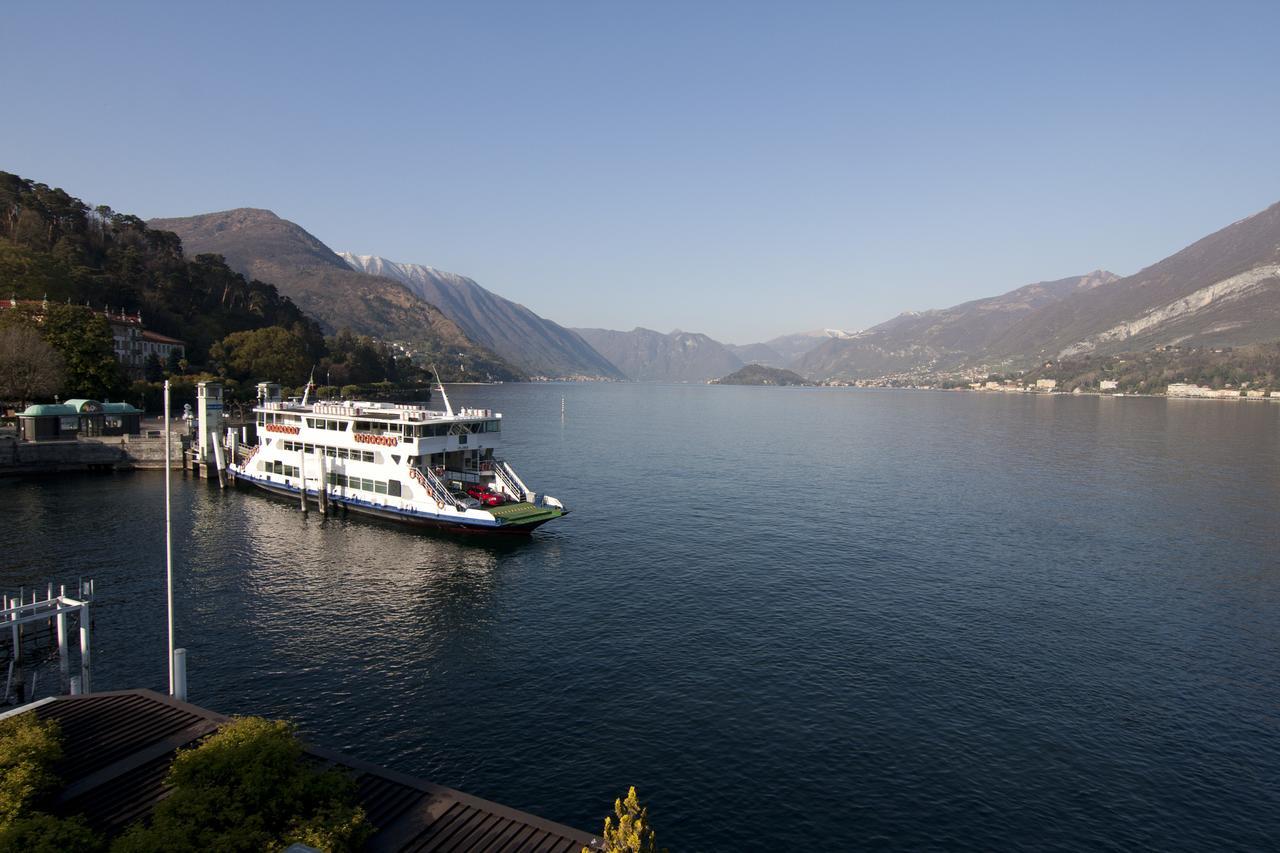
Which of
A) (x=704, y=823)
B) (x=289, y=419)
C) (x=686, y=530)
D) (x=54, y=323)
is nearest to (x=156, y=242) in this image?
(x=54, y=323)

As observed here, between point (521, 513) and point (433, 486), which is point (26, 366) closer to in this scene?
point (433, 486)

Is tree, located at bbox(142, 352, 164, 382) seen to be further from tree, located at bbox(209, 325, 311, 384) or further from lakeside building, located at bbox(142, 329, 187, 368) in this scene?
tree, located at bbox(209, 325, 311, 384)

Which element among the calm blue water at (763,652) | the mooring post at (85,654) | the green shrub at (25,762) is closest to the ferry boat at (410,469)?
the calm blue water at (763,652)

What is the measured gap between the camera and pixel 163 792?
18.7 m

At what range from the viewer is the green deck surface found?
5878 cm

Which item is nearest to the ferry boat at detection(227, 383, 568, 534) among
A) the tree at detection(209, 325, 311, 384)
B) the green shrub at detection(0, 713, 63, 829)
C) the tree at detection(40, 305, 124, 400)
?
the green shrub at detection(0, 713, 63, 829)

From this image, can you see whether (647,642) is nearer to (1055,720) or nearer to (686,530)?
(1055,720)

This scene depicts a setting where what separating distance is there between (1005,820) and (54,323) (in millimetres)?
133547

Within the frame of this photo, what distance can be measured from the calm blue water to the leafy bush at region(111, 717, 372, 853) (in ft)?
28.2

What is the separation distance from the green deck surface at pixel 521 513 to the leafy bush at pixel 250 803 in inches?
1571

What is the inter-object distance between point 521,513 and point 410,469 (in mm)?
A: 12287

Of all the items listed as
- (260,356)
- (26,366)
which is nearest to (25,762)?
(26,366)

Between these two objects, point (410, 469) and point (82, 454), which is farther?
point (82, 454)

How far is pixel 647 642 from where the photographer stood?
38406mm
